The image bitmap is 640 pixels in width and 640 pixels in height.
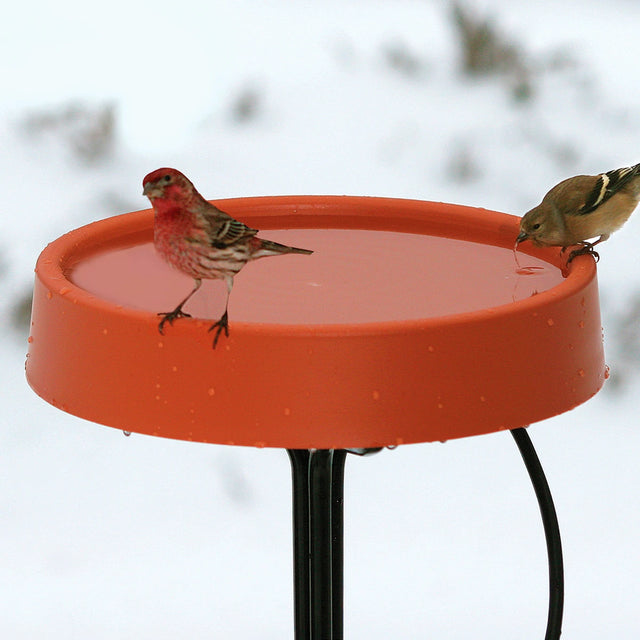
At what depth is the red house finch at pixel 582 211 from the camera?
206 centimetres

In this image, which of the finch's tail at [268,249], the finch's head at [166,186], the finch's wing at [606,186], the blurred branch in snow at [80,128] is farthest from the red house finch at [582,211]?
the blurred branch in snow at [80,128]

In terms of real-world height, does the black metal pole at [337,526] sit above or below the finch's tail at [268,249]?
below

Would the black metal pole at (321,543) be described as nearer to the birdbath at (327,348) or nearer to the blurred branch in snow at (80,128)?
the birdbath at (327,348)

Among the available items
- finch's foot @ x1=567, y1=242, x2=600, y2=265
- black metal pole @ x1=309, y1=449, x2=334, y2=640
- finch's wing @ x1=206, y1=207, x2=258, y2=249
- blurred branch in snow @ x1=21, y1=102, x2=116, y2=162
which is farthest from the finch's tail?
blurred branch in snow @ x1=21, y1=102, x2=116, y2=162

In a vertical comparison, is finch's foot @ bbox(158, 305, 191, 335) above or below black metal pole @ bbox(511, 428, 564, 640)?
above

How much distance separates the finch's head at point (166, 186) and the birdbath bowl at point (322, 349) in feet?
0.47

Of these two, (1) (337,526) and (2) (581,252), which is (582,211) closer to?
(2) (581,252)

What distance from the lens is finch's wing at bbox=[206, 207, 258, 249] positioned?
1815 mm

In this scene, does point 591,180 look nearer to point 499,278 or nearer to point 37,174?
point 499,278

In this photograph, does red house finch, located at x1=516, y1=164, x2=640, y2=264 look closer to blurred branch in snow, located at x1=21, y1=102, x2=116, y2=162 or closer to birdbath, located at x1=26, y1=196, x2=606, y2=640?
birdbath, located at x1=26, y1=196, x2=606, y2=640

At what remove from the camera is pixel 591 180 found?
225cm

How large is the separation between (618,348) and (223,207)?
→ 2.29m

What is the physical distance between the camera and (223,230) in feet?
5.99

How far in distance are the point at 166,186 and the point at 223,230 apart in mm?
88
